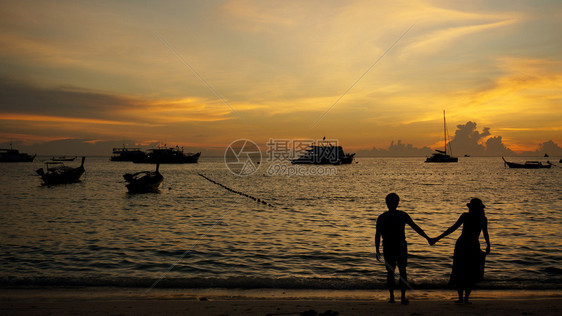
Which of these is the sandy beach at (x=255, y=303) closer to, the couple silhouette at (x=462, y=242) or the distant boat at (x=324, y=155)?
the couple silhouette at (x=462, y=242)

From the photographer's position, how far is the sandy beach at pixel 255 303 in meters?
7.79

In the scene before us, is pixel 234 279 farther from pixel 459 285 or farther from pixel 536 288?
pixel 536 288

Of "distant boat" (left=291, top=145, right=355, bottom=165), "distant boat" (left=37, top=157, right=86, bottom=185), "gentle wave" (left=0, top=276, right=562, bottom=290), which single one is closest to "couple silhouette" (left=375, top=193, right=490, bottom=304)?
"gentle wave" (left=0, top=276, right=562, bottom=290)

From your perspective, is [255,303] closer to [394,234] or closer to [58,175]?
[394,234]

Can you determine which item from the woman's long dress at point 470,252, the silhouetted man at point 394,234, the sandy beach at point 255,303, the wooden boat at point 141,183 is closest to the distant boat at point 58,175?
the wooden boat at point 141,183

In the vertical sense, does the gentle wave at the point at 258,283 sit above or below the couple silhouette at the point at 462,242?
below

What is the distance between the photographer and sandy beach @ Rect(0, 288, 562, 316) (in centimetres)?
779

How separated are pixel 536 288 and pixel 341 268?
222 inches

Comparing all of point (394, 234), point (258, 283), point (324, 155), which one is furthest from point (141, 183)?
point (324, 155)

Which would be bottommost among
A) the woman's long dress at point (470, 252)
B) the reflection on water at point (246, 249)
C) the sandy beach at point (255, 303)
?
the reflection on water at point (246, 249)

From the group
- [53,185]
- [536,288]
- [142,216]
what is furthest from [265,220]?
[53,185]

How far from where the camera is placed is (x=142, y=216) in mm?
28391

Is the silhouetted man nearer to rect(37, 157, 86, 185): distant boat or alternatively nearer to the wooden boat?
the wooden boat

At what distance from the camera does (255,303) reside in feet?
28.0
